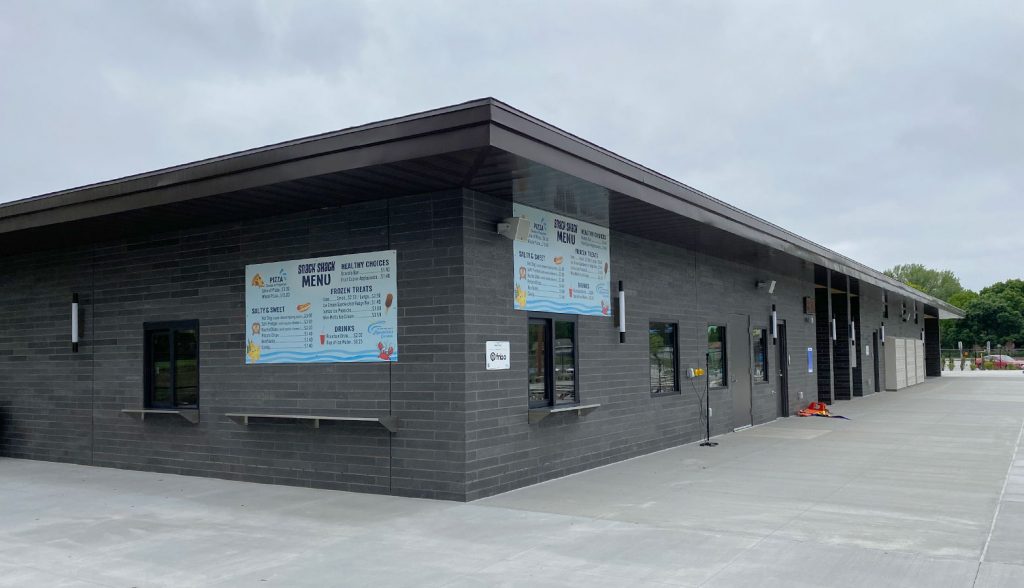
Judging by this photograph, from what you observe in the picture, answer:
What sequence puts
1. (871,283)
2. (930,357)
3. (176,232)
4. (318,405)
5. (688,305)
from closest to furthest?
(318,405) < (176,232) < (688,305) < (871,283) < (930,357)

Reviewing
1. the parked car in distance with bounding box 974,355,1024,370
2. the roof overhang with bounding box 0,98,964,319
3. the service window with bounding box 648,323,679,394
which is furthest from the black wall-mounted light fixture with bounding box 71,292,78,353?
the parked car in distance with bounding box 974,355,1024,370

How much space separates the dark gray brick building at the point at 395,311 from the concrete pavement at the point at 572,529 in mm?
577

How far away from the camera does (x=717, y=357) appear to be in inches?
580

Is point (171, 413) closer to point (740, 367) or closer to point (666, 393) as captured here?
point (666, 393)

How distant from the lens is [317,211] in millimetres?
9594

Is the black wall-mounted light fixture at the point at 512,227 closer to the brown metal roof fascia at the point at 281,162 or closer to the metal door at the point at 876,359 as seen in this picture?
the brown metal roof fascia at the point at 281,162

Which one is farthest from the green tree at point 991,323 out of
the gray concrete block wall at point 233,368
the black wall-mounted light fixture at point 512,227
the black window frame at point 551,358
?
the gray concrete block wall at point 233,368

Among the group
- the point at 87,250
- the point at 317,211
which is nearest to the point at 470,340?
the point at 317,211

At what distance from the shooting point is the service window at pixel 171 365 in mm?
10758

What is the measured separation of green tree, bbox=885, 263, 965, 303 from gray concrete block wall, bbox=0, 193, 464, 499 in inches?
4169

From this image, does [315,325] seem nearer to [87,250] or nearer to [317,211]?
[317,211]

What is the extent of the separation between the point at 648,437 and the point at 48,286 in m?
9.37

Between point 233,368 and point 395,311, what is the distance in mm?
2670

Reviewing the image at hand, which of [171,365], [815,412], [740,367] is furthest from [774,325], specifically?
[171,365]
